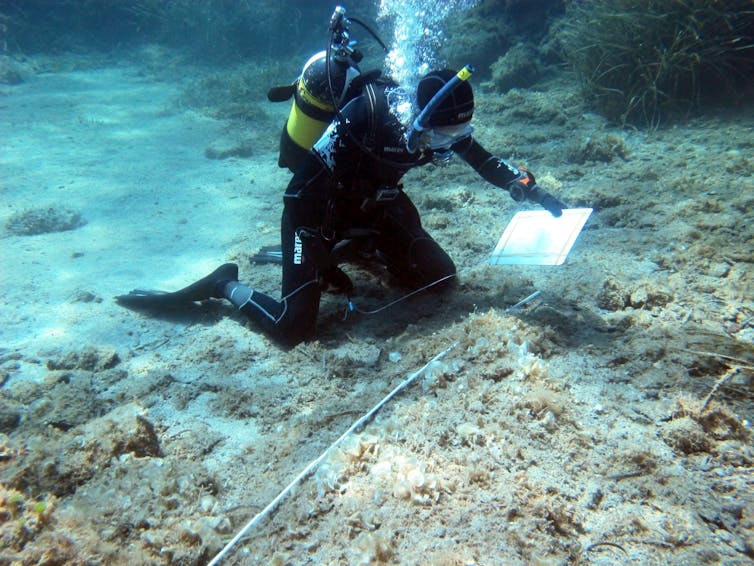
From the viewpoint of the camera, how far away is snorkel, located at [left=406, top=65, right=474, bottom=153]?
2691 millimetres

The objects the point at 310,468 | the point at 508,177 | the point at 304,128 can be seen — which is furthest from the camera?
the point at 304,128

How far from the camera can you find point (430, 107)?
9.04 feet

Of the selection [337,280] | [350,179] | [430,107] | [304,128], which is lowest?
[337,280]

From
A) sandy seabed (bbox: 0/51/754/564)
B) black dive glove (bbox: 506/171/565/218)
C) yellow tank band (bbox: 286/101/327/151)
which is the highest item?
yellow tank band (bbox: 286/101/327/151)

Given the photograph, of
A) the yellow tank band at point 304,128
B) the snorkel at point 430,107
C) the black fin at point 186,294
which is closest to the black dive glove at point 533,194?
the snorkel at point 430,107

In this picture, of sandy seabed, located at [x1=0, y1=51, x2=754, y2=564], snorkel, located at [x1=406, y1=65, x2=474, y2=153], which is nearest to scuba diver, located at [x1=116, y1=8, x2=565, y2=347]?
snorkel, located at [x1=406, y1=65, x2=474, y2=153]

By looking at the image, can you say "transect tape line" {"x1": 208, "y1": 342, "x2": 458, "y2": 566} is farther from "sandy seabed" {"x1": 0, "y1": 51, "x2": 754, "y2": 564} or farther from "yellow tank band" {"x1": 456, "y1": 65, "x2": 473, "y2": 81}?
"yellow tank band" {"x1": 456, "y1": 65, "x2": 473, "y2": 81}

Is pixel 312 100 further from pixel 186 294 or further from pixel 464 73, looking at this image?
pixel 186 294

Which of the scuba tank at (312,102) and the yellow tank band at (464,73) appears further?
the scuba tank at (312,102)

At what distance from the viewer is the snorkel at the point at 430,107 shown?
2.69 m

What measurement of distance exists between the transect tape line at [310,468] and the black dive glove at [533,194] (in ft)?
4.82

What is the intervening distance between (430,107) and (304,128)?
4.65ft

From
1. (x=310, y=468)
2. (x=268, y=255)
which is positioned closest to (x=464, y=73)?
(x=310, y=468)

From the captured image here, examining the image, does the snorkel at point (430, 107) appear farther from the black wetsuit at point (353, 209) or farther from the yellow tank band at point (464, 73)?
the black wetsuit at point (353, 209)
